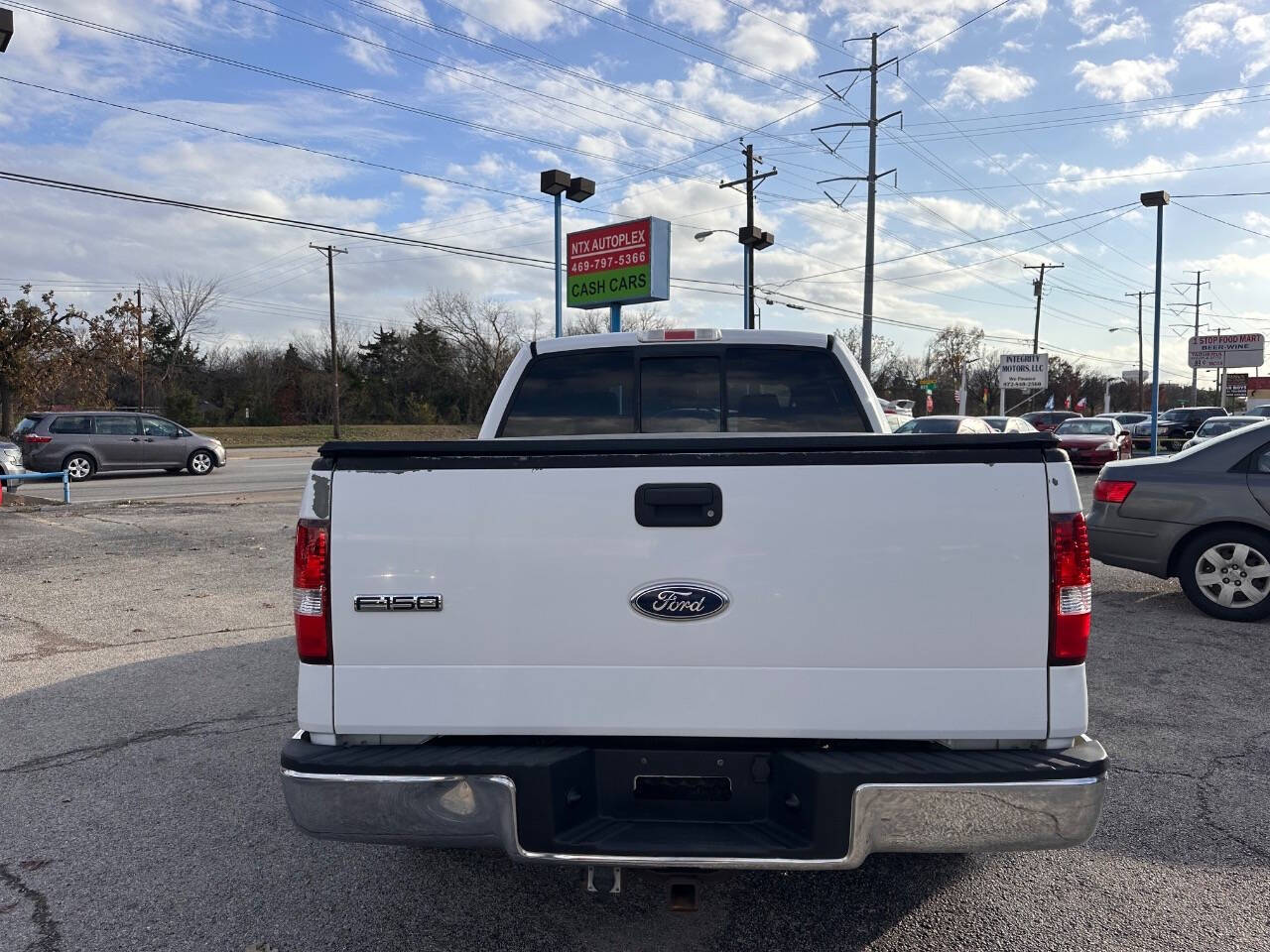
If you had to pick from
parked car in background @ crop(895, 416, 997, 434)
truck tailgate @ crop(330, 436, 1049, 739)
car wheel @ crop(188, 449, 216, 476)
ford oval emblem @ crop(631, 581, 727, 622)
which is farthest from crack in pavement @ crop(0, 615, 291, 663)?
car wheel @ crop(188, 449, 216, 476)

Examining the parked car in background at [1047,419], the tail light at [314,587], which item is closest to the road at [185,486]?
the tail light at [314,587]

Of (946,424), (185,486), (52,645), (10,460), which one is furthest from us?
(185,486)

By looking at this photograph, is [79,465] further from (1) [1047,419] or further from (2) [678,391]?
(1) [1047,419]

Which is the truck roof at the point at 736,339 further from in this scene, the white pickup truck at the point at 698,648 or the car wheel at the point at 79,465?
the car wheel at the point at 79,465

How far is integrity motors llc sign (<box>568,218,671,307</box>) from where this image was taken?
80.5 feet

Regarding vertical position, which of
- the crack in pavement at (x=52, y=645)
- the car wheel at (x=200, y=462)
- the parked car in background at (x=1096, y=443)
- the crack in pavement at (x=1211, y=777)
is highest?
the parked car in background at (x=1096, y=443)

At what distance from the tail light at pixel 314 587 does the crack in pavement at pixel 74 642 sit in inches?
195

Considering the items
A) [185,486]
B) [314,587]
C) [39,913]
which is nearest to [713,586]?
[314,587]

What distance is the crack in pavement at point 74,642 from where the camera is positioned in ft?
21.0

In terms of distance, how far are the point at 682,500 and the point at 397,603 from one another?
82 cm

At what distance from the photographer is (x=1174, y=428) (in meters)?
40.5

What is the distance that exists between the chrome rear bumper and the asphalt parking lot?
0.66 meters

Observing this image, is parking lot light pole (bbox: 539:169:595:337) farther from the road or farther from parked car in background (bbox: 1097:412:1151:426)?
parked car in background (bbox: 1097:412:1151:426)

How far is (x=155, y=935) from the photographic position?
A: 2949mm
